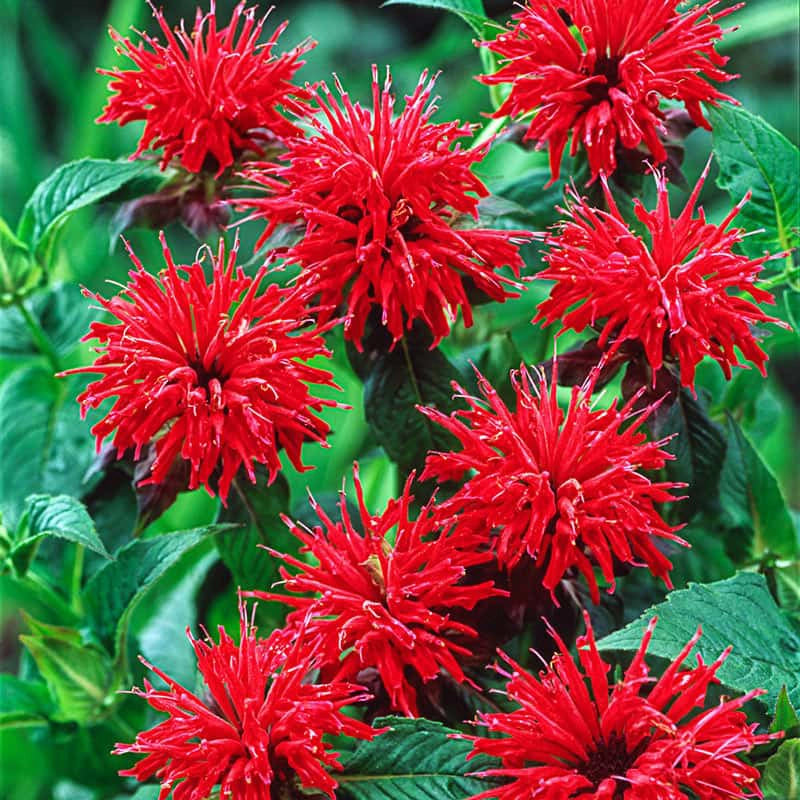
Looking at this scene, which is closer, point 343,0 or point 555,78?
point 555,78

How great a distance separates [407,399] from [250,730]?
0.55ft

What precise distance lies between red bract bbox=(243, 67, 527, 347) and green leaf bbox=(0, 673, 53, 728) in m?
0.28

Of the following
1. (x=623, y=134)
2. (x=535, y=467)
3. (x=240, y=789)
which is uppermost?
(x=623, y=134)

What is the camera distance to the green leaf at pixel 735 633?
1.30 feet

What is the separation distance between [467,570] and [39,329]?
305mm

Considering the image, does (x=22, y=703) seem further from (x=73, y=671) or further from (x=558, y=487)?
(x=558, y=487)

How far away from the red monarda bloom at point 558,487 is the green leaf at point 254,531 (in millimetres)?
78

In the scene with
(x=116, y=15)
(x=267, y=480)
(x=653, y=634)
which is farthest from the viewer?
(x=116, y=15)

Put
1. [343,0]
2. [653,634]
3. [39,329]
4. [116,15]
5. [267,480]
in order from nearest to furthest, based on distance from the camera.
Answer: [653,634] < [267,480] < [39,329] < [116,15] < [343,0]

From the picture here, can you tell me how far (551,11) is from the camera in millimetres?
506

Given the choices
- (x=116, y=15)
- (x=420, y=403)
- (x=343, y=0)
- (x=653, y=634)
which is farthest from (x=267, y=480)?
(x=343, y=0)

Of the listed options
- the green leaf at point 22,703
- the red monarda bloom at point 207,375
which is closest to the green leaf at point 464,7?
the red monarda bloom at point 207,375

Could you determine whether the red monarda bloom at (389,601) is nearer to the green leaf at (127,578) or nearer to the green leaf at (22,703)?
the green leaf at (127,578)

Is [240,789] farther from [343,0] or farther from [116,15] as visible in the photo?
[343,0]
